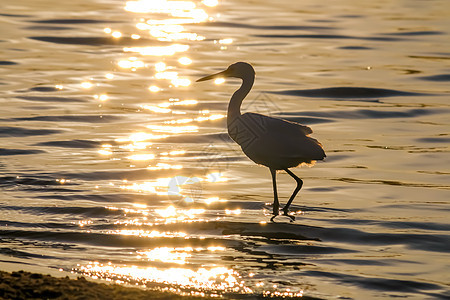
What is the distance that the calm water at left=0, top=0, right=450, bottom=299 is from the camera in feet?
31.7

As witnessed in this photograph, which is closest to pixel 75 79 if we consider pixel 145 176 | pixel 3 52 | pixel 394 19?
pixel 3 52

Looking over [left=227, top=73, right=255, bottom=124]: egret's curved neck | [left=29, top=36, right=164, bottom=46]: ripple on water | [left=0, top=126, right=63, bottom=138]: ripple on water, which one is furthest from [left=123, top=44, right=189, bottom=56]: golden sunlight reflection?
[left=227, top=73, right=255, bottom=124]: egret's curved neck

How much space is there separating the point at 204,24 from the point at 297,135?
17357 millimetres

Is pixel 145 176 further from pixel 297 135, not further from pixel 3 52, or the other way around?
pixel 3 52

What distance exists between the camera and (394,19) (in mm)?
29641

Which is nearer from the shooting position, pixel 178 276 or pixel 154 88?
pixel 178 276

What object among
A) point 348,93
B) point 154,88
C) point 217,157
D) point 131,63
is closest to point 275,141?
point 217,157

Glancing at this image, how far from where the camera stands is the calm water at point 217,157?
9.67 metres

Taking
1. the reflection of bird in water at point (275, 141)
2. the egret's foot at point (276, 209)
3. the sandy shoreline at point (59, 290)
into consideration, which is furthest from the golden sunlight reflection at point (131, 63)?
the sandy shoreline at point (59, 290)

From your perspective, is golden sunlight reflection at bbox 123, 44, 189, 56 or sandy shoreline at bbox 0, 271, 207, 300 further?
golden sunlight reflection at bbox 123, 44, 189, 56

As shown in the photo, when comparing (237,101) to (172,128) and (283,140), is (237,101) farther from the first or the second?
(172,128)

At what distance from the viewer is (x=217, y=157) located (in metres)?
14.9

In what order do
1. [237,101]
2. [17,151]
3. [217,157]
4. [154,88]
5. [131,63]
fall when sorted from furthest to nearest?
[131,63], [154,88], [217,157], [17,151], [237,101]

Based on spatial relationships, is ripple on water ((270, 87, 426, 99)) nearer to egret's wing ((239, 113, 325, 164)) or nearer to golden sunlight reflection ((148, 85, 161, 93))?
golden sunlight reflection ((148, 85, 161, 93))
